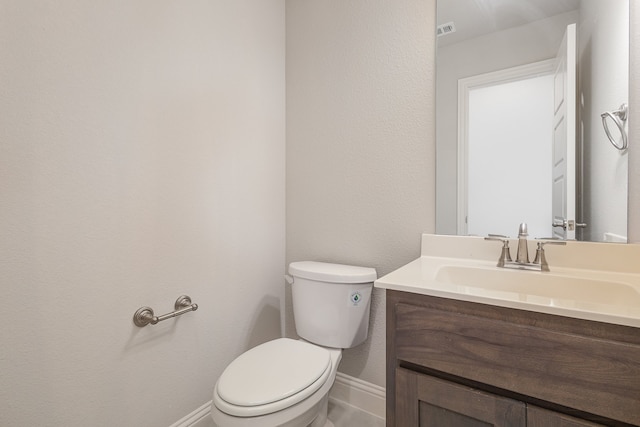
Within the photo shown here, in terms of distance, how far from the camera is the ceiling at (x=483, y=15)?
120 cm

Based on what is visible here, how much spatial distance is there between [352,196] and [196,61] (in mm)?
941

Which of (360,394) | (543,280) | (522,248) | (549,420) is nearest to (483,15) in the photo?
(522,248)

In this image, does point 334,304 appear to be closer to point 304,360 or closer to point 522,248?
point 304,360

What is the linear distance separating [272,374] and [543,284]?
969 millimetres

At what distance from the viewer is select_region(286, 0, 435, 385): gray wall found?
138 cm

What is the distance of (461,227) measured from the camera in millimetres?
1317

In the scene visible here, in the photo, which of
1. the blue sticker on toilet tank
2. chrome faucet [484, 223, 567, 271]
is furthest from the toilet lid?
chrome faucet [484, 223, 567, 271]

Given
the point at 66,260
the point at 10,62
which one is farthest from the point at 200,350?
the point at 10,62

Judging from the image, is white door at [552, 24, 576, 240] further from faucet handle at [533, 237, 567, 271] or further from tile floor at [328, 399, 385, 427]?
tile floor at [328, 399, 385, 427]

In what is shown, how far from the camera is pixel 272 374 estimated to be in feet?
3.49

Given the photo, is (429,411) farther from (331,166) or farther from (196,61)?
(196,61)

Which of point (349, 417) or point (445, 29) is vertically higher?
point (445, 29)

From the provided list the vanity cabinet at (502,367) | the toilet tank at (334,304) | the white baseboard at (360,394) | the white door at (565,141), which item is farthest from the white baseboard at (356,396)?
the white door at (565,141)

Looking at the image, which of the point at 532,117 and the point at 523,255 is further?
the point at 532,117
